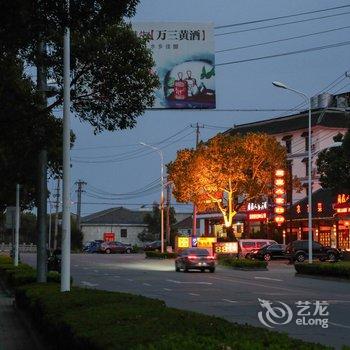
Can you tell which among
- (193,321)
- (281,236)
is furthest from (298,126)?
(193,321)

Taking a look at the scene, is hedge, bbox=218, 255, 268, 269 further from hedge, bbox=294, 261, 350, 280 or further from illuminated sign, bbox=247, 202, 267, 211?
illuminated sign, bbox=247, 202, 267, 211

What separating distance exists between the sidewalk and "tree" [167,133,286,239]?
35695 mm

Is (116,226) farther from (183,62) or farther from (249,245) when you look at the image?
(183,62)

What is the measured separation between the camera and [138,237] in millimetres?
117438

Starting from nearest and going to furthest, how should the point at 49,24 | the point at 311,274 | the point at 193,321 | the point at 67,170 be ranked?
the point at 193,321 < the point at 49,24 < the point at 67,170 < the point at 311,274

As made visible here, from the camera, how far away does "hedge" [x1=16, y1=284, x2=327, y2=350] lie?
565 centimetres

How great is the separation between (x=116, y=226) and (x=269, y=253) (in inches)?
2704

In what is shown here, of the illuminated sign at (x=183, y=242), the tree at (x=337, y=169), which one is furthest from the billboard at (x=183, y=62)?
the illuminated sign at (x=183, y=242)

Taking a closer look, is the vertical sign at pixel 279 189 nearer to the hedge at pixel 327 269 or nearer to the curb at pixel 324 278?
the hedge at pixel 327 269

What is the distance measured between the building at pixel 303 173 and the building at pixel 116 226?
1513 inches

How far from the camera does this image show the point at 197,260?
39750mm

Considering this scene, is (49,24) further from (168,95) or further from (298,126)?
(298,126)

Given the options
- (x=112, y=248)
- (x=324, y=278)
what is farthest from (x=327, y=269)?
(x=112, y=248)

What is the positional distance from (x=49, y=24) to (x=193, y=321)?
4.97 meters
